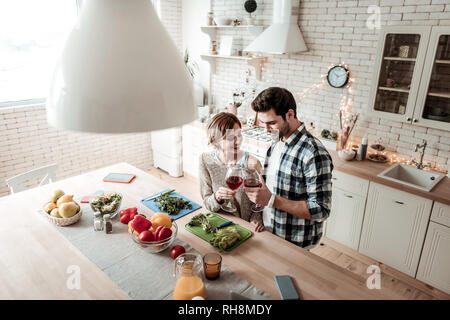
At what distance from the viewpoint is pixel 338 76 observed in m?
3.66

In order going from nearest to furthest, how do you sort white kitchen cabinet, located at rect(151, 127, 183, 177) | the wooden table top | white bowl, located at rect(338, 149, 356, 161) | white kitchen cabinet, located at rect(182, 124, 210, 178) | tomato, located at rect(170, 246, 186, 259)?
the wooden table top, tomato, located at rect(170, 246, 186, 259), white bowl, located at rect(338, 149, 356, 161), white kitchen cabinet, located at rect(182, 124, 210, 178), white kitchen cabinet, located at rect(151, 127, 183, 177)

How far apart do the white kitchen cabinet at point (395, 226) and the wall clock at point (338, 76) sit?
1.23m

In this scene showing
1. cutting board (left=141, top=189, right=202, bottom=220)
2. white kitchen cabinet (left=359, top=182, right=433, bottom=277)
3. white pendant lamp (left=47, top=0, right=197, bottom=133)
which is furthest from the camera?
white kitchen cabinet (left=359, top=182, right=433, bottom=277)

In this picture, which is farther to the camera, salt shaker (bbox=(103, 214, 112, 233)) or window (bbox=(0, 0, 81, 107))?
window (bbox=(0, 0, 81, 107))

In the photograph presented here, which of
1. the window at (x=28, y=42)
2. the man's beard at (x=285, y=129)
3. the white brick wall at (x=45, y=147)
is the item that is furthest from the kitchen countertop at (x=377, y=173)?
the window at (x=28, y=42)

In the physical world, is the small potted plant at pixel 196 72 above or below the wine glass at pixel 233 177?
above

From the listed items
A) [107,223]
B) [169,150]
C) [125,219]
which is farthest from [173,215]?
[169,150]

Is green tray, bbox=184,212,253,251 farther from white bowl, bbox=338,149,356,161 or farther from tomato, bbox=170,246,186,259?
white bowl, bbox=338,149,356,161

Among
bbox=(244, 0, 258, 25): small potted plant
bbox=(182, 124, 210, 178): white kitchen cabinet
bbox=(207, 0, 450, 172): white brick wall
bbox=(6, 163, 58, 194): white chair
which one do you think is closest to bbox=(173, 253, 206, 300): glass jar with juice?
bbox=(6, 163, 58, 194): white chair

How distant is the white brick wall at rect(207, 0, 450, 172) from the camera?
3.13 meters

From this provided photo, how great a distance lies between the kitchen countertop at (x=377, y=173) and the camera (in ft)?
9.02

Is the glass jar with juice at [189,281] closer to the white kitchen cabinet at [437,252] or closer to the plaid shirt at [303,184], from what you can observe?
the plaid shirt at [303,184]

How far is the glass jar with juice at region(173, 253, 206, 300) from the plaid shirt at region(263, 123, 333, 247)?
2.56 ft
